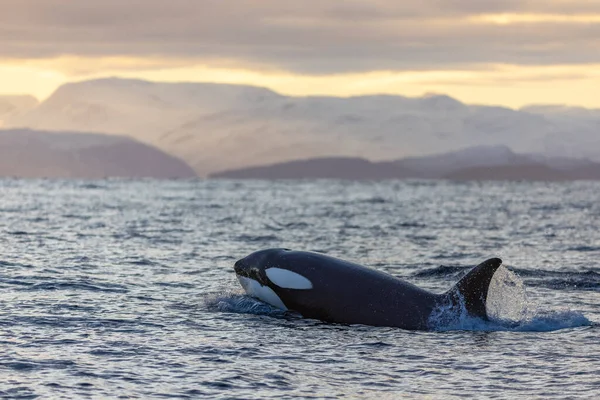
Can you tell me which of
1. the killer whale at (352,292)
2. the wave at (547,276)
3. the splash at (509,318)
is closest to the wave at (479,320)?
the splash at (509,318)

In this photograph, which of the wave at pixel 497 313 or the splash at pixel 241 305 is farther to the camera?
the splash at pixel 241 305

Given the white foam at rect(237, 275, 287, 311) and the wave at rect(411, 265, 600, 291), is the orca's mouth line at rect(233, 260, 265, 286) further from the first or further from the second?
the wave at rect(411, 265, 600, 291)

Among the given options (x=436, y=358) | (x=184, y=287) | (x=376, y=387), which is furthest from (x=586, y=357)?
(x=184, y=287)

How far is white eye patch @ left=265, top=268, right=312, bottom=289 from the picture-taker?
18.4 m

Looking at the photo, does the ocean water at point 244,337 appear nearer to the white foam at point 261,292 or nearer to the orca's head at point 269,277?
the white foam at point 261,292

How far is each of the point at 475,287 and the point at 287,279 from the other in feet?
11.8

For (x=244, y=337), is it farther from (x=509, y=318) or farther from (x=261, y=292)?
(x=509, y=318)

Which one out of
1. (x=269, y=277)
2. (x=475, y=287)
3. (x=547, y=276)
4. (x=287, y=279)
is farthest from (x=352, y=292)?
(x=547, y=276)

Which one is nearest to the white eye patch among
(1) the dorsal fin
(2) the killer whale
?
(2) the killer whale

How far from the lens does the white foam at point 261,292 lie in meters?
19.0

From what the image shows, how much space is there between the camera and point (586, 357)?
Answer: 15.2 meters

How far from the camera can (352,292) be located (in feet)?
58.4

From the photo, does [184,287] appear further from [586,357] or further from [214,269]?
[586,357]

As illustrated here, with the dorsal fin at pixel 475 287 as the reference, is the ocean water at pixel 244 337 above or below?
below
